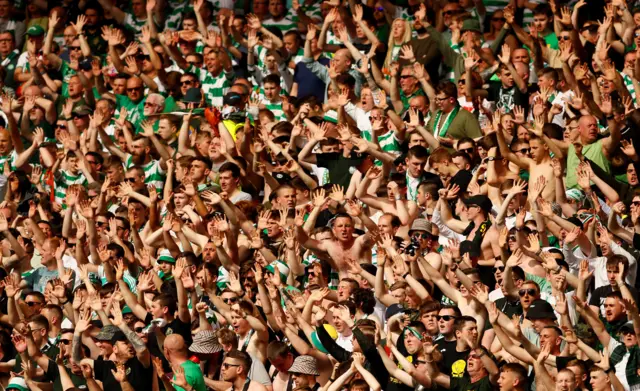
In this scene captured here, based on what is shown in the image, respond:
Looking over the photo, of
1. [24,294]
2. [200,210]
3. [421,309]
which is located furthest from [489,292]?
[24,294]

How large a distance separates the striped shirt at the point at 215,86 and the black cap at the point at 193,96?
0.43m

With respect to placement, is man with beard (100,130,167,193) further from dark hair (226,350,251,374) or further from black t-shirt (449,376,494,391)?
black t-shirt (449,376,494,391)

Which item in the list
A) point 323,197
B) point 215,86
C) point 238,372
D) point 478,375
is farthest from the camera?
point 215,86

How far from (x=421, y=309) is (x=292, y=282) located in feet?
6.38

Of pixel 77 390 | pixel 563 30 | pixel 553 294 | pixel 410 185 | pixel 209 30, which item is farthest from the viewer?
pixel 209 30

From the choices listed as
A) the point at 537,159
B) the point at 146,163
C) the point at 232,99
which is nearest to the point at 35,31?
the point at 146,163

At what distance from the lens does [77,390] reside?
16.0 metres

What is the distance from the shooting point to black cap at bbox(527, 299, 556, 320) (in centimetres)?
1425

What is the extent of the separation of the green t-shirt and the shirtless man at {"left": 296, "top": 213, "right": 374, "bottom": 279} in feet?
5.40

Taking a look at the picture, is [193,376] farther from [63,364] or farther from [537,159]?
[537,159]

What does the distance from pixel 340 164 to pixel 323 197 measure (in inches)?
29.1

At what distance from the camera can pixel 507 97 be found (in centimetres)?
1788

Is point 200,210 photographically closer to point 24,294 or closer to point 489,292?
point 24,294

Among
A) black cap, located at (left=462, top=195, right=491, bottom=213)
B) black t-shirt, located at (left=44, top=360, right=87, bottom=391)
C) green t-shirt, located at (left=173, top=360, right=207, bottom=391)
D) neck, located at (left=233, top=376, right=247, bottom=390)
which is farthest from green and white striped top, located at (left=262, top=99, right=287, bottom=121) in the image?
neck, located at (left=233, top=376, right=247, bottom=390)
